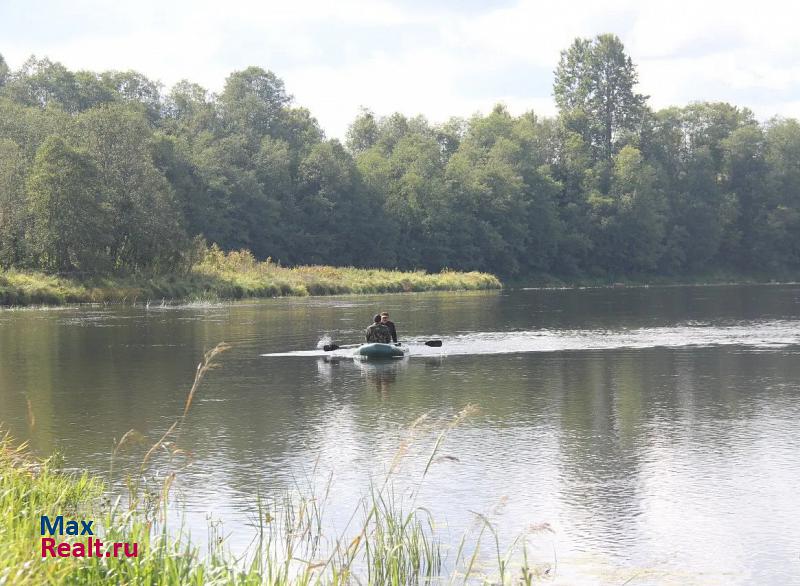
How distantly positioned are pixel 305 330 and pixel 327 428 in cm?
2197

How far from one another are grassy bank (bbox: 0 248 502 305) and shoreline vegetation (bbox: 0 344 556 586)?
4669 cm

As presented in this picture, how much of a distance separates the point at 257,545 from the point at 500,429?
725cm

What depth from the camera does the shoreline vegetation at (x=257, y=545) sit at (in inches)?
284

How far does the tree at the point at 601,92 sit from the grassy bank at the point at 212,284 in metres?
52.0

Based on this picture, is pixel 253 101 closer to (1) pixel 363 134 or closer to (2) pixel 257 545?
(1) pixel 363 134

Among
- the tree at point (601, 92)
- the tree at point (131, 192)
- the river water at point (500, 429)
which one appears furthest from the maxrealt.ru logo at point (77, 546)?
the tree at point (601, 92)

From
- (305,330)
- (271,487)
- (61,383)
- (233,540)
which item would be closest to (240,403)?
(61,383)

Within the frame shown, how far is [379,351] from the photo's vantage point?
2822 cm

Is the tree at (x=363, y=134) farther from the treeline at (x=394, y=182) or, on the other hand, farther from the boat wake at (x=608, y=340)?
the boat wake at (x=608, y=340)

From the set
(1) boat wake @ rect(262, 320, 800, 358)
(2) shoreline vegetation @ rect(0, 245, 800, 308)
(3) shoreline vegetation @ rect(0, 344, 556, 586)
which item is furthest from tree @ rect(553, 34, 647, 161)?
(3) shoreline vegetation @ rect(0, 344, 556, 586)

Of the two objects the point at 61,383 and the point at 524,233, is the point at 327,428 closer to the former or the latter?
the point at 61,383

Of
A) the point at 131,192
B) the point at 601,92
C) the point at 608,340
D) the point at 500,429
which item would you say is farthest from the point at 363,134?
the point at 500,429

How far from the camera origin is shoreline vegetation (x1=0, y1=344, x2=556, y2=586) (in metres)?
7.20

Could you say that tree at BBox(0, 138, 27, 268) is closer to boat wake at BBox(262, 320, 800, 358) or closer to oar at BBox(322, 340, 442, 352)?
boat wake at BBox(262, 320, 800, 358)
